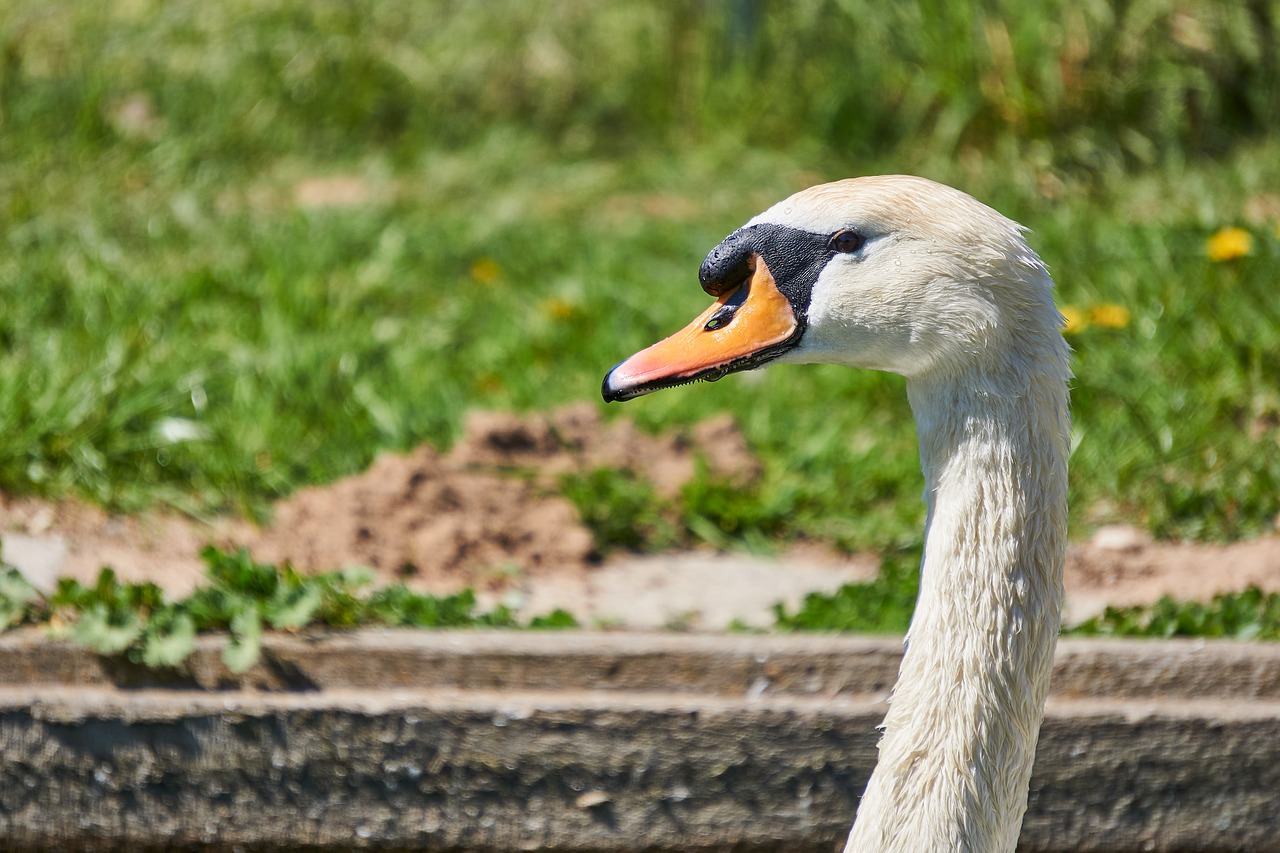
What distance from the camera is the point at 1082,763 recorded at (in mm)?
2629

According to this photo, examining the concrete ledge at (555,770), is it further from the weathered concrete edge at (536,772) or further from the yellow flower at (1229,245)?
the yellow flower at (1229,245)

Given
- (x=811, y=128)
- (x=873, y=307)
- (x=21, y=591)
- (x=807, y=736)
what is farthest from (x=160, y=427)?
(x=811, y=128)

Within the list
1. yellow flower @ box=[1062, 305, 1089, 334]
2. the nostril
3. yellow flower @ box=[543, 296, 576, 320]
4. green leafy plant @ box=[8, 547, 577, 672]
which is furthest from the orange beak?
yellow flower @ box=[543, 296, 576, 320]

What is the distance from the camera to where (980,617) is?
1.87 meters

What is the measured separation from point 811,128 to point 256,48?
8.82 feet

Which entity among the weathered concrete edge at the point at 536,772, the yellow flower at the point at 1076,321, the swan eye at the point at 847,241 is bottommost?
the weathered concrete edge at the point at 536,772

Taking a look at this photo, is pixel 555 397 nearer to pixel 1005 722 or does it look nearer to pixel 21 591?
pixel 21 591

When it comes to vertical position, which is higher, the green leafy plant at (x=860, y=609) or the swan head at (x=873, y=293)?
the swan head at (x=873, y=293)

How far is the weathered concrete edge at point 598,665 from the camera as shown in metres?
2.72

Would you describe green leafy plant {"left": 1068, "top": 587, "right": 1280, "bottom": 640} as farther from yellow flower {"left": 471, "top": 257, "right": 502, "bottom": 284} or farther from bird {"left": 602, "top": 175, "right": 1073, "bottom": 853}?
yellow flower {"left": 471, "top": 257, "right": 502, "bottom": 284}

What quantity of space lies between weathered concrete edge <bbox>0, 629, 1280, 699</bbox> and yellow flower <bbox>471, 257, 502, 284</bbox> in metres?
2.63

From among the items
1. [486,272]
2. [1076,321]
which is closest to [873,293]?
[1076,321]

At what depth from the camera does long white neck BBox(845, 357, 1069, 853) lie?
1853mm

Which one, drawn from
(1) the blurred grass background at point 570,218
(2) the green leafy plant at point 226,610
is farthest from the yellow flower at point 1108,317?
(2) the green leafy plant at point 226,610
